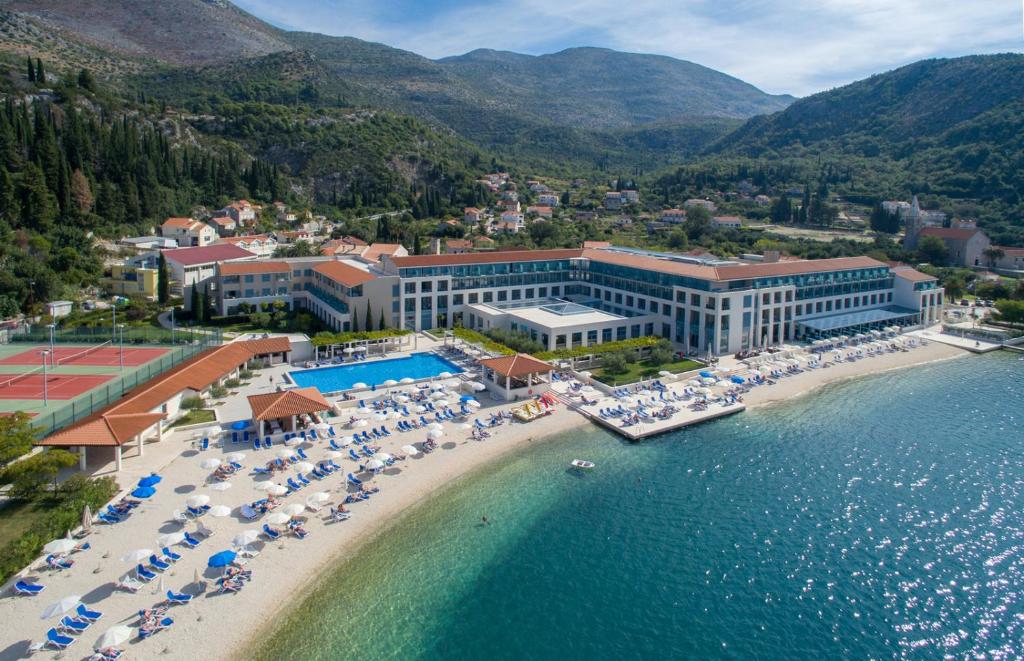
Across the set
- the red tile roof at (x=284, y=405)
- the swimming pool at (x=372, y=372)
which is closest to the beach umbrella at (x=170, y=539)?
the red tile roof at (x=284, y=405)

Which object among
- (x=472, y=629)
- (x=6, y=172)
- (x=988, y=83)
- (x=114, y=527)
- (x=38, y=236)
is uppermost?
(x=988, y=83)

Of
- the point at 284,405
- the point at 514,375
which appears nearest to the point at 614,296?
the point at 514,375

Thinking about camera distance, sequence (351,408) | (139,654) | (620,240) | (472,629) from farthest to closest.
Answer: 1. (620,240)
2. (351,408)
3. (472,629)
4. (139,654)

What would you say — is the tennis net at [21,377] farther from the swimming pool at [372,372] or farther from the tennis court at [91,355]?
the swimming pool at [372,372]

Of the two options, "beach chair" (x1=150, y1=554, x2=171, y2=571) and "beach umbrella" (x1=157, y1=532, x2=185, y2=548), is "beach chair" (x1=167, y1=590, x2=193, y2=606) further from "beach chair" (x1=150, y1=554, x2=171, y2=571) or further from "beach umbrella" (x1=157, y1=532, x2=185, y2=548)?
"beach umbrella" (x1=157, y1=532, x2=185, y2=548)

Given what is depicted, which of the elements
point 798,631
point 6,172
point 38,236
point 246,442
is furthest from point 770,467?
point 6,172

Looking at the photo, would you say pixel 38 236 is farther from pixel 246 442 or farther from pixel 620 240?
pixel 620 240
